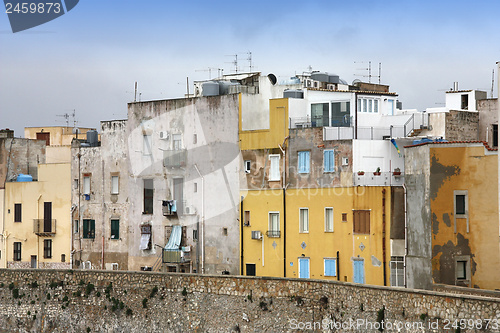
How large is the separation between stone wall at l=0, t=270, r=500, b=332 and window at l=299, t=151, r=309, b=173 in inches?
305

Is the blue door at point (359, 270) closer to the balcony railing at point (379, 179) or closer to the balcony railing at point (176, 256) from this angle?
the balcony railing at point (379, 179)

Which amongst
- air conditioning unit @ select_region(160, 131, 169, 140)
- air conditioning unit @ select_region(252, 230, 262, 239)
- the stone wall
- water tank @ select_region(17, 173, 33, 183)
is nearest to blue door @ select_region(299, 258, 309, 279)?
air conditioning unit @ select_region(252, 230, 262, 239)

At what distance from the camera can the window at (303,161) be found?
5625cm

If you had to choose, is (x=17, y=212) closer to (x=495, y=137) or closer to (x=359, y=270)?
(x=359, y=270)

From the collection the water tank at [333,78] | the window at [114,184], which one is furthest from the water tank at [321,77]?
the window at [114,184]

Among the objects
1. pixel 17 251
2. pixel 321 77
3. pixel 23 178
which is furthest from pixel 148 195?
pixel 321 77

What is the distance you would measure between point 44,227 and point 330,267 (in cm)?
2053

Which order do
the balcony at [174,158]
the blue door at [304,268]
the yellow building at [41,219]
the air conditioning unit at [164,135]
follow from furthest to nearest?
the yellow building at [41,219] < the air conditioning unit at [164,135] < the balcony at [174,158] < the blue door at [304,268]

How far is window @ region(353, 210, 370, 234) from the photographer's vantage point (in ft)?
174

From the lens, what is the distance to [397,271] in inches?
2039

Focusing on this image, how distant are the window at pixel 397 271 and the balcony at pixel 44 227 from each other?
23645mm

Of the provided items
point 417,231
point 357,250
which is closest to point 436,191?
point 417,231

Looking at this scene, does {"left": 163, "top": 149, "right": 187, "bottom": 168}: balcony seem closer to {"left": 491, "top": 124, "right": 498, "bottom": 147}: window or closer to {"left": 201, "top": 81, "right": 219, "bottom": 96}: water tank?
{"left": 201, "top": 81, "right": 219, "bottom": 96}: water tank

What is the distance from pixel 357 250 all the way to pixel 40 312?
17538 millimetres
